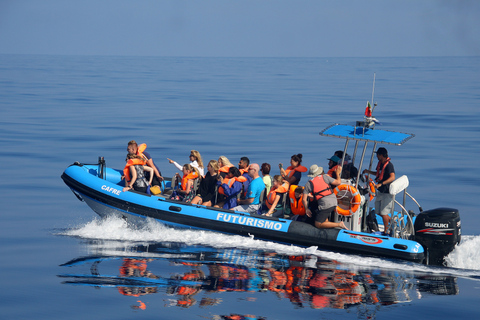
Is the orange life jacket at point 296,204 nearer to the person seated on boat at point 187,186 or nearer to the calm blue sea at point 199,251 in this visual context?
the calm blue sea at point 199,251

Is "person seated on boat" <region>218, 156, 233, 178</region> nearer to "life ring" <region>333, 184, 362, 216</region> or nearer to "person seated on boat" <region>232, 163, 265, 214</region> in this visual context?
"person seated on boat" <region>232, 163, 265, 214</region>

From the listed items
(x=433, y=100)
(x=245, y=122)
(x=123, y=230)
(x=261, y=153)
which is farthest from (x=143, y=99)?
(x=123, y=230)

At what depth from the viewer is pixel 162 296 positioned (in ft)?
25.8

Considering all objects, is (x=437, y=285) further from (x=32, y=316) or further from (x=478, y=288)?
(x=32, y=316)

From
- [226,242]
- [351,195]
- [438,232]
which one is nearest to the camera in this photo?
[438,232]

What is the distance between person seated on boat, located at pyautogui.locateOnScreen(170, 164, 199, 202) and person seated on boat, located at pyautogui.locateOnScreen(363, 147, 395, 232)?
306cm

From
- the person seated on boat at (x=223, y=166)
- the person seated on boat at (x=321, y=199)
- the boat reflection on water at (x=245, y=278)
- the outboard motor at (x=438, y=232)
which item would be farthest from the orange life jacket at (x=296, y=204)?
the outboard motor at (x=438, y=232)

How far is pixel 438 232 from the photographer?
9.07m

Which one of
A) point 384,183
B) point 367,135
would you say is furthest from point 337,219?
point 367,135

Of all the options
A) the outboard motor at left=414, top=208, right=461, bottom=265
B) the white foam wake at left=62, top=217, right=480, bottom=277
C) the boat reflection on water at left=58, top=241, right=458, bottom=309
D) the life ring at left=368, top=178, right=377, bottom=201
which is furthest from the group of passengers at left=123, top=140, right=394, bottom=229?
the outboard motor at left=414, top=208, right=461, bottom=265

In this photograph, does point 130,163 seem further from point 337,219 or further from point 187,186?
point 337,219

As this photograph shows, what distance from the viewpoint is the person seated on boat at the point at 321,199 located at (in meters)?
9.25

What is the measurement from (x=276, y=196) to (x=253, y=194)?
1.81 ft

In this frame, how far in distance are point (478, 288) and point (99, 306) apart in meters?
5.00
